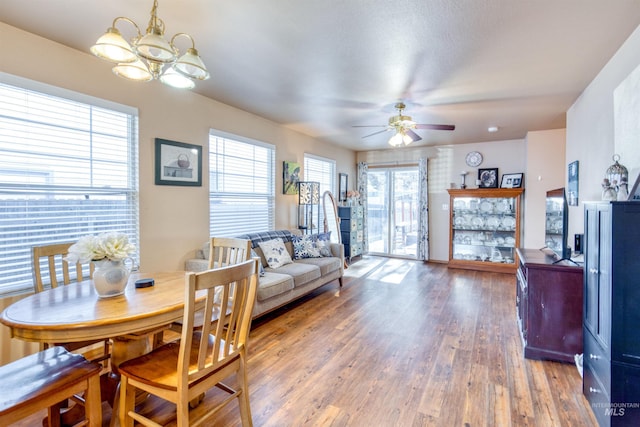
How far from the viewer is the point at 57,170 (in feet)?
8.36

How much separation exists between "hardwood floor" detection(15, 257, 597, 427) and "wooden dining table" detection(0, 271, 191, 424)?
2.59 ft

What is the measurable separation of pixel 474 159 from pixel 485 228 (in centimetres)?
145

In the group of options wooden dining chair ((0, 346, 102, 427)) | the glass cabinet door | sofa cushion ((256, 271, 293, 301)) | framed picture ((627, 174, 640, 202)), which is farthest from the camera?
the glass cabinet door

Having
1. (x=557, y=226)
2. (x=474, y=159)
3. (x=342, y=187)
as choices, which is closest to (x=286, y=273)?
(x=557, y=226)

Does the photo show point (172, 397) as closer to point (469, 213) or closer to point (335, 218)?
point (335, 218)

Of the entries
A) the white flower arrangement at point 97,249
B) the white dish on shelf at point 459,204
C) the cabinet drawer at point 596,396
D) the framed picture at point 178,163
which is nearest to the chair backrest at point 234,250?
the white flower arrangement at point 97,249

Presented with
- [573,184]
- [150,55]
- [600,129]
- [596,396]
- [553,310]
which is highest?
[150,55]

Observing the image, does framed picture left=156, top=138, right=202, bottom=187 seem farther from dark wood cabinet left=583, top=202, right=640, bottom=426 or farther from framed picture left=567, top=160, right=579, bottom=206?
framed picture left=567, top=160, right=579, bottom=206

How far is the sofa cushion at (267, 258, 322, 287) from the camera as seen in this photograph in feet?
12.4

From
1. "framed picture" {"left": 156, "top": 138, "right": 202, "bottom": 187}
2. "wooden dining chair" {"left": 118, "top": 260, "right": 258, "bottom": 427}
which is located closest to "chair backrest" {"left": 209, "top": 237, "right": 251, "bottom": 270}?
"wooden dining chair" {"left": 118, "top": 260, "right": 258, "bottom": 427}

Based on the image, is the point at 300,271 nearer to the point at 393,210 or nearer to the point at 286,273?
the point at 286,273

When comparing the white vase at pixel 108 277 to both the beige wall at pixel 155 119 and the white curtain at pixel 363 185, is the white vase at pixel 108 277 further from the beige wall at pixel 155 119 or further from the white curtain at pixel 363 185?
the white curtain at pixel 363 185

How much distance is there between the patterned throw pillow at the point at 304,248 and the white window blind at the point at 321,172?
126cm

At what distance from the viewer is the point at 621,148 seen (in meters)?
2.25
